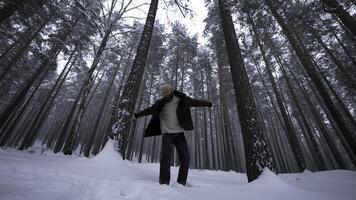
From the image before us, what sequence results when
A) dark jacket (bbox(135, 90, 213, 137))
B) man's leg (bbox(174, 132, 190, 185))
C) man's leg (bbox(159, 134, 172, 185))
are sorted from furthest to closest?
dark jacket (bbox(135, 90, 213, 137)), man's leg (bbox(174, 132, 190, 185)), man's leg (bbox(159, 134, 172, 185))

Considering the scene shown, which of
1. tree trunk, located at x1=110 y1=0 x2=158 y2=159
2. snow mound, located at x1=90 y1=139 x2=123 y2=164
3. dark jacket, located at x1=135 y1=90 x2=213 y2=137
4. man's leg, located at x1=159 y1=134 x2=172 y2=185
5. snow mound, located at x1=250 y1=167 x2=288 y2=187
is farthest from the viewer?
tree trunk, located at x1=110 y1=0 x2=158 y2=159

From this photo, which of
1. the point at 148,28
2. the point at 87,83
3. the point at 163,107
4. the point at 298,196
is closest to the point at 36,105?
the point at 87,83

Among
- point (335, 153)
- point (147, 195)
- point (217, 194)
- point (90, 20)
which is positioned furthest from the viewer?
point (335, 153)

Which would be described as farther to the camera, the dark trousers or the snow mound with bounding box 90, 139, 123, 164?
the snow mound with bounding box 90, 139, 123, 164

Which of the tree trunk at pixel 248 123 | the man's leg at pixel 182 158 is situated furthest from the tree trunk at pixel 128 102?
the tree trunk at pixel 248 123

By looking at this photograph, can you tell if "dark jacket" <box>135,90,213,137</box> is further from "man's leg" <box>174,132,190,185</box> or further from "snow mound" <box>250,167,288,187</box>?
"snow mound" <box>250,167,288,187</box>

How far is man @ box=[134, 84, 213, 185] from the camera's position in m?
3.44

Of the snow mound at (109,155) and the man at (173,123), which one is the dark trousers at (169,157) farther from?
the snow mound at (109,155)

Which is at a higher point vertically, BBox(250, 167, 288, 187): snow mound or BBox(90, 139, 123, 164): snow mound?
BBox(90, 139, 123, 164): snow mound

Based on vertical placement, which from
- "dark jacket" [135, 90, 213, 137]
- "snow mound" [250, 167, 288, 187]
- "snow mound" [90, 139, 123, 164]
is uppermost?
"dark jacket" [135, 90, 213, 137]

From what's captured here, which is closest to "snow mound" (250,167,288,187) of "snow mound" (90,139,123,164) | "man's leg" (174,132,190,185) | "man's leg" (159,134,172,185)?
"man's leg" (174,132,190,185)

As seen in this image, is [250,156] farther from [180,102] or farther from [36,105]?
[36,105]

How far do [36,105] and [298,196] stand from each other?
38.2 metres

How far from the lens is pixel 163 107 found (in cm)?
376
